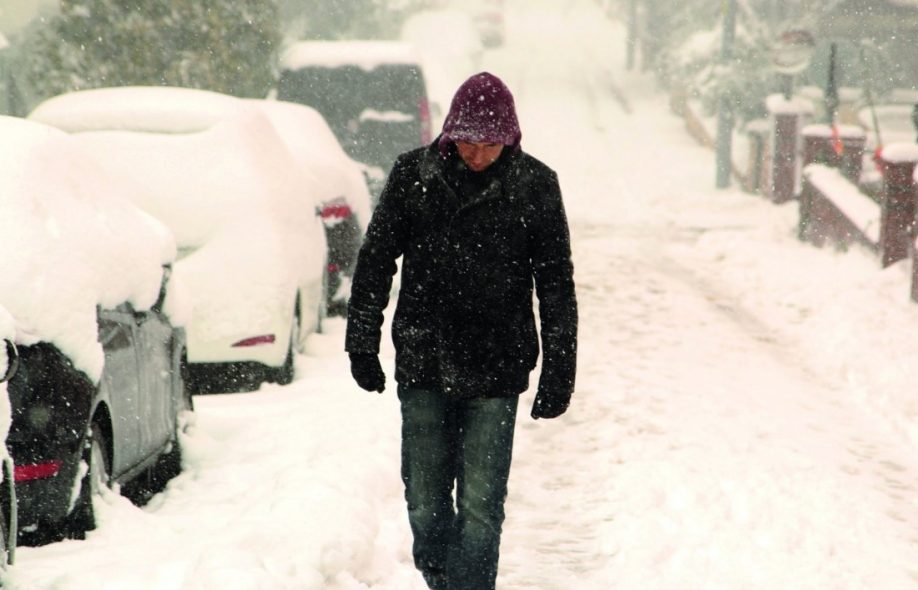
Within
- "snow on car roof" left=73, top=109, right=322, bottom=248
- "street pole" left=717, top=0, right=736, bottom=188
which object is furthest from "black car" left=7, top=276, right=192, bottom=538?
"street pole" left=717, top=0, right=736, bottom=188

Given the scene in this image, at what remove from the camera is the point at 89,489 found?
16.8ft

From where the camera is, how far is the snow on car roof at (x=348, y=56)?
17188 millimetres

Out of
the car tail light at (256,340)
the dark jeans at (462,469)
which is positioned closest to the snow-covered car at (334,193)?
the car tail light at (256,340)

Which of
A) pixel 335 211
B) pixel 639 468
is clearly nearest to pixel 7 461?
pixel 639 468

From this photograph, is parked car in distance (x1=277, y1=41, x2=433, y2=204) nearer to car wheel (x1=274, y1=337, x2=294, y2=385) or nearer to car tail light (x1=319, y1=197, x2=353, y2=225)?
car tail light (x1=319, y1=197, x2=353, y2=225)

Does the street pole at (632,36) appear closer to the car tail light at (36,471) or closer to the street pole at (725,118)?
the street pole at (725,118)

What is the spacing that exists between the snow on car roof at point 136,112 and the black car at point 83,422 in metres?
2.72

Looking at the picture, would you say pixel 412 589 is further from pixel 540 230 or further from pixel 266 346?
pixel 266 346

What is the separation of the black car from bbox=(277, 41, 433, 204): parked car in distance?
10.5 m

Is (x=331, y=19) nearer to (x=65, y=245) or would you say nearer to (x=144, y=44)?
(x=144, y=44)

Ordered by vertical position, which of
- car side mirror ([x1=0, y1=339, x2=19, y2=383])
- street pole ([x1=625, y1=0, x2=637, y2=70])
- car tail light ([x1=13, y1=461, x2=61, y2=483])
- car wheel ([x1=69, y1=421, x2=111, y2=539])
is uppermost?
car side mirror ([x1=0, y1=339, x2=19, y2=383])

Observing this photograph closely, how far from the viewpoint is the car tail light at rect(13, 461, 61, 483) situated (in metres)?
4.80

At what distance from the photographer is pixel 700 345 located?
35.4 feet

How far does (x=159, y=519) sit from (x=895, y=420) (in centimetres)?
477
